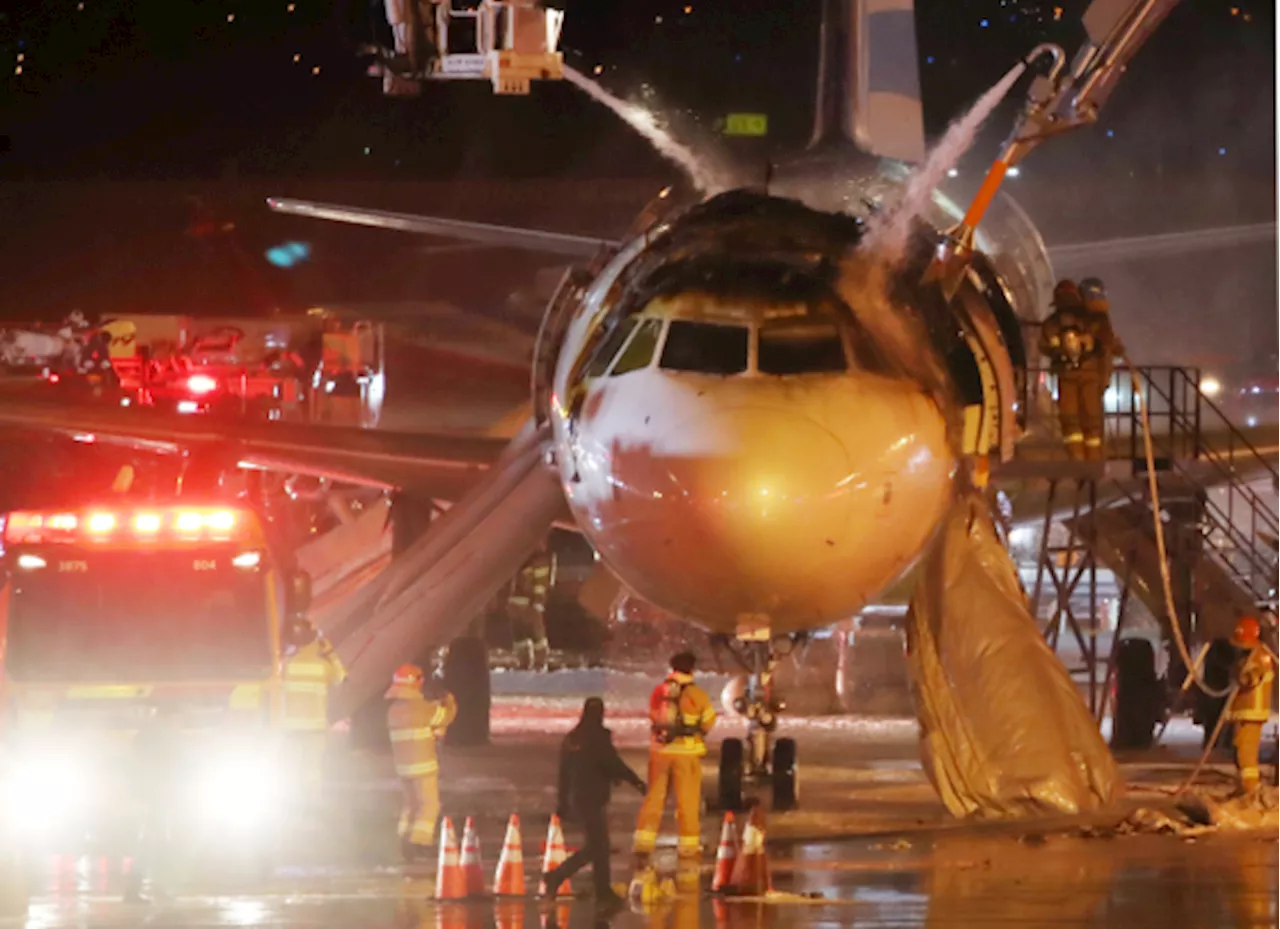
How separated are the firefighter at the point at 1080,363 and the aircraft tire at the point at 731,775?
3598 millimetres

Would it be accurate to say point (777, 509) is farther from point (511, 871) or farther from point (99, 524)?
point (99, 524)

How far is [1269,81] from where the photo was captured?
40.4m

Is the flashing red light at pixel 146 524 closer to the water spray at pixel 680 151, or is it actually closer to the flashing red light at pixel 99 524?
the flashing red light at pixel 99 524

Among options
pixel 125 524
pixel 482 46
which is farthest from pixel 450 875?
pixel 482 46

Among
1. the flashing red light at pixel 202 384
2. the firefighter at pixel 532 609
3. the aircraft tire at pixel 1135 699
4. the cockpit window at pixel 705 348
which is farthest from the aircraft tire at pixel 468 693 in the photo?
the cockpit window at pixel 705 348

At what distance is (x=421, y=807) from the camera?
1343 cm

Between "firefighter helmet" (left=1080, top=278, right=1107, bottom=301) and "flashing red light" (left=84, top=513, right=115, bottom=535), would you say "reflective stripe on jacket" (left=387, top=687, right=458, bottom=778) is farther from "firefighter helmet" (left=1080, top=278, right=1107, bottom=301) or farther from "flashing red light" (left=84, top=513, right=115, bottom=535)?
"firefighter helmet" (left=1080, top=278, right=1107, bottom=301)

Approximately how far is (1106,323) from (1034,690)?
3.12 metres

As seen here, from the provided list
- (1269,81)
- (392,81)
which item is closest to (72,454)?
(392,81)

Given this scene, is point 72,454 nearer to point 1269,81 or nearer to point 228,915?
point 228,915

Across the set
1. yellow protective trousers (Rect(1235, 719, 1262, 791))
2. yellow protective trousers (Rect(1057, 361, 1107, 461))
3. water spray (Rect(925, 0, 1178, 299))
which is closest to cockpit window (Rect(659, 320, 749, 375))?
water spray (Rect(925, 0, 1178, 299))

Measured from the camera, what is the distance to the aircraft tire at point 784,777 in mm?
15828

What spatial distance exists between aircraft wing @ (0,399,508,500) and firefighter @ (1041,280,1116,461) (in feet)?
18.5

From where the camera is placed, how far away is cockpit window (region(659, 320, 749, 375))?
13.3 meters
